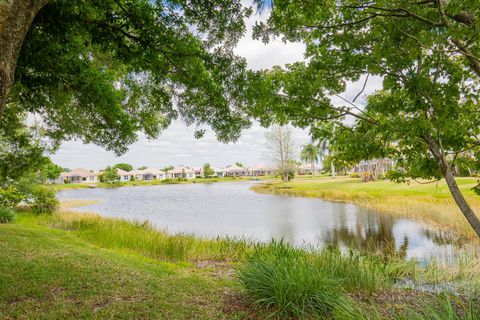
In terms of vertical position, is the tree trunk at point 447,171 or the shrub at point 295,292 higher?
the tree trunk at point 447,171

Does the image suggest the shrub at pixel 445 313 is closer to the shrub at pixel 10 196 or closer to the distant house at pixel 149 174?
the shrub at pixel 10 196

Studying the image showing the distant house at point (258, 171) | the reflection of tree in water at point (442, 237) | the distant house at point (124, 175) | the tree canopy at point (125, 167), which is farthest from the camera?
the distant house at point (258, 171)

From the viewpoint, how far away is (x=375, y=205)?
23.3 meters

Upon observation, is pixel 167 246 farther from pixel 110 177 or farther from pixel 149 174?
pixel 149 174

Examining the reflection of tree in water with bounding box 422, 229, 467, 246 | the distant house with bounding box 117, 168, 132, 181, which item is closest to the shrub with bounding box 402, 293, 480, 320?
the reflection of tree in water with bounding box 422, 229, 467, 246

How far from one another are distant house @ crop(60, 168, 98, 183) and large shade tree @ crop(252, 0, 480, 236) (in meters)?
113

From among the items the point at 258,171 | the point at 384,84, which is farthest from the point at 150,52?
the point at 258,171

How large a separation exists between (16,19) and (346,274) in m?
6.30

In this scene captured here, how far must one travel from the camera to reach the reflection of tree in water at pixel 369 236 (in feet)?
39.1

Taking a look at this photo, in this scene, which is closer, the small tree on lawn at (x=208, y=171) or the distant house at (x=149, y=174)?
the small tree on lawn at (x=208, y=171)

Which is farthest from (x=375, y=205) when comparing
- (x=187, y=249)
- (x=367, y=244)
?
(x=187, y=249)

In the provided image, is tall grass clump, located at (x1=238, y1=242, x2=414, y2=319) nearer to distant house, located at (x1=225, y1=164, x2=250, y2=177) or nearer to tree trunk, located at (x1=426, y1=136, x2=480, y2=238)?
tree trunk, located at (x1=426, y1=136, x2=480, y2=238)

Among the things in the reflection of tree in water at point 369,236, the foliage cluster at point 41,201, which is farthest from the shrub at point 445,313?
the foliage cluster at point 41,201

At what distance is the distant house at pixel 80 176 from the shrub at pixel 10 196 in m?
93.6
